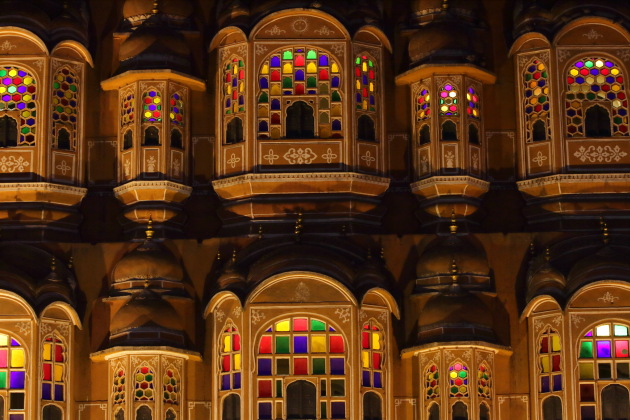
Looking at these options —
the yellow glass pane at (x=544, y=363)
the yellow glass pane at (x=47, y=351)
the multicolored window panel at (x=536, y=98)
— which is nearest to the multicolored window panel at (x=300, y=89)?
the multicolored window panel at (x=536, y=98)

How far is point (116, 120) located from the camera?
40.9 metres

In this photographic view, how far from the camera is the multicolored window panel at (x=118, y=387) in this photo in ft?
124

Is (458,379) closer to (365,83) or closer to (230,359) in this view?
(230,359)

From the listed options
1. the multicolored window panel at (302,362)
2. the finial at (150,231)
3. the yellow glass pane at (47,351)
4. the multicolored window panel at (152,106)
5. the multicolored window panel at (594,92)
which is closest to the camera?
the multicolored window panel at (302,362)

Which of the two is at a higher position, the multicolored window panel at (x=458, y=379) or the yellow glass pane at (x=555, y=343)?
the yellow glass pane at (x=555, y=343)

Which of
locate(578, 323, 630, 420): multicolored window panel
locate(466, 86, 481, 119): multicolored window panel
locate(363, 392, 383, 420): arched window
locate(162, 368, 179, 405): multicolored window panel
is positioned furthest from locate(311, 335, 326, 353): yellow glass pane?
locate(466, 86, 481, 119): multicolored window panel

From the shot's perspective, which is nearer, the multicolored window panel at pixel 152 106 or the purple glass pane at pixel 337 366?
the purple glass pane at pixel 337 366

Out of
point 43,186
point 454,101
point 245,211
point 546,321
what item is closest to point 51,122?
point 43,186

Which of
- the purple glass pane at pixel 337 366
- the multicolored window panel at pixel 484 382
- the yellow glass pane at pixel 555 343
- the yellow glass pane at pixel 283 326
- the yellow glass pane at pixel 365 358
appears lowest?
the multicolored window panel at pixel 484 382

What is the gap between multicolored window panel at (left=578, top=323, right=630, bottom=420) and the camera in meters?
37.5

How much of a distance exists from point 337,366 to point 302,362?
0.64m

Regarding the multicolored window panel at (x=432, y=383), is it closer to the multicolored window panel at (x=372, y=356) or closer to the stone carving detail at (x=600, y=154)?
the multicolored window panel at (x=372, y=356)

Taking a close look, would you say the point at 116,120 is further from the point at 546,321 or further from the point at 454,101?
the point at 546,321

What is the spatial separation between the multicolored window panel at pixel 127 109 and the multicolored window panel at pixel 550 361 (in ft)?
29.6
